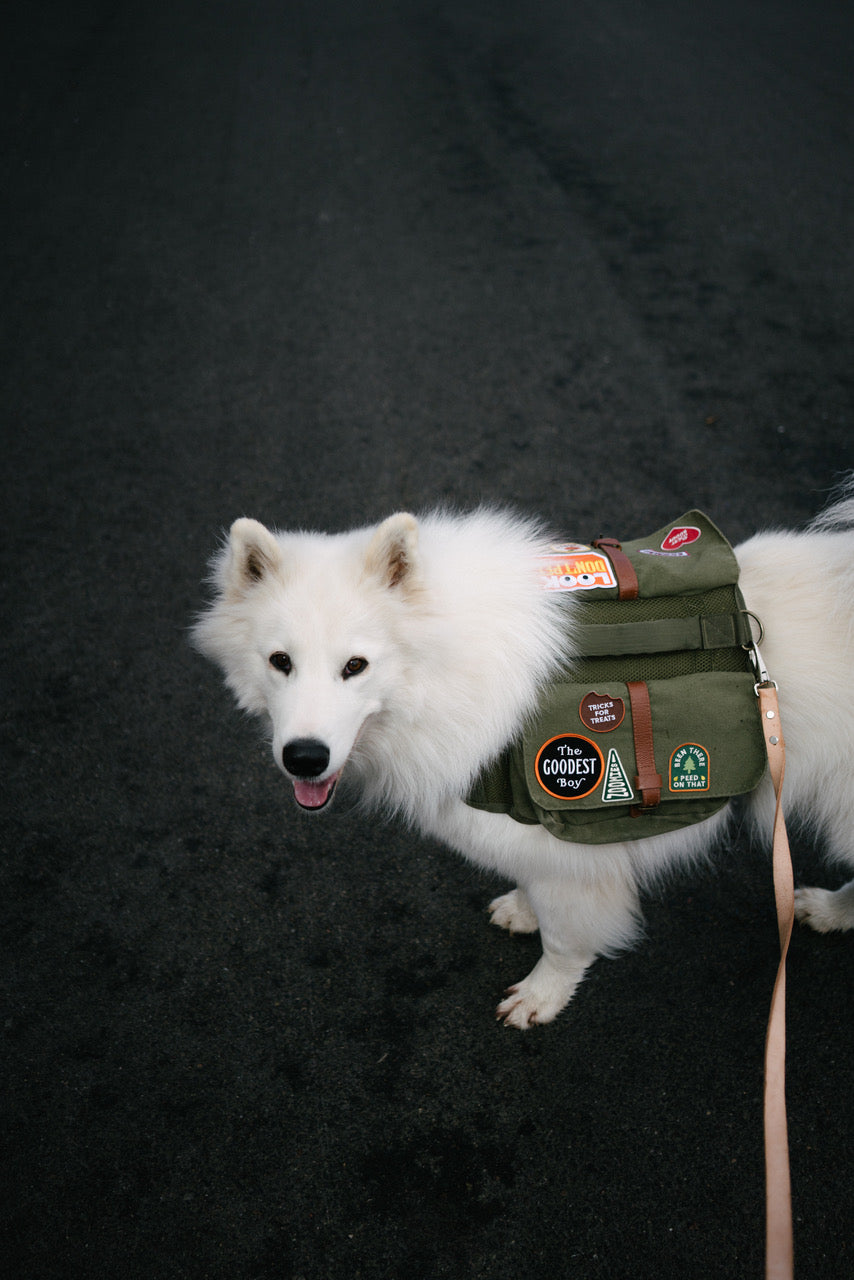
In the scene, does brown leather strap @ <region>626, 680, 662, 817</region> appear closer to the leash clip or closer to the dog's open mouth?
the leash clip

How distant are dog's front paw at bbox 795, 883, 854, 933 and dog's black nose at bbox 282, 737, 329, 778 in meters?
1.92

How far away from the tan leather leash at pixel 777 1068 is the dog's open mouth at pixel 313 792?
110 cm

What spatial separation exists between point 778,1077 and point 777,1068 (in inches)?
0.7

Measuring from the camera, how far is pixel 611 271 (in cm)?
572

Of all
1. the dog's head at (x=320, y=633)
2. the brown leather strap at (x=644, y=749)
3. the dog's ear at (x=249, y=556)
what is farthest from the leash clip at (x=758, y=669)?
the dog's ear at (x=249, y=556)

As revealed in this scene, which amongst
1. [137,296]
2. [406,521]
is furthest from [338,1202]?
[137,296]

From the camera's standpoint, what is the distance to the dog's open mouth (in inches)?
77.5

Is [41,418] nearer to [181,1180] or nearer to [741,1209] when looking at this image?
[181,1180]

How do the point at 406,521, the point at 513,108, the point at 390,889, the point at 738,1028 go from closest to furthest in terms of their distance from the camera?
the point at 406,521 < the point at 738,1028 < the point at 390,889 < the point at 513,108

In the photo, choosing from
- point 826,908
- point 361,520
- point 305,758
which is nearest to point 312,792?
point 305,758

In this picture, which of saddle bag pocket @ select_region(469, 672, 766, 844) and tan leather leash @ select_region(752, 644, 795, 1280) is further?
saddle bag pocket @ select_region(469, 672, 766, 844)

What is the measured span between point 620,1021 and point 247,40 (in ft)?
38.8

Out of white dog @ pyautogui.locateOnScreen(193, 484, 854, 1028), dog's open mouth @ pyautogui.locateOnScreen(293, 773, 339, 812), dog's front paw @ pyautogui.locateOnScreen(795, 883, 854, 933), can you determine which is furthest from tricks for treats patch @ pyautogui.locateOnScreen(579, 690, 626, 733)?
dog's front paw @ pyautogui.locateOnScreen(795, 883, 854, 933)

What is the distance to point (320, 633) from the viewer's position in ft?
6.24
